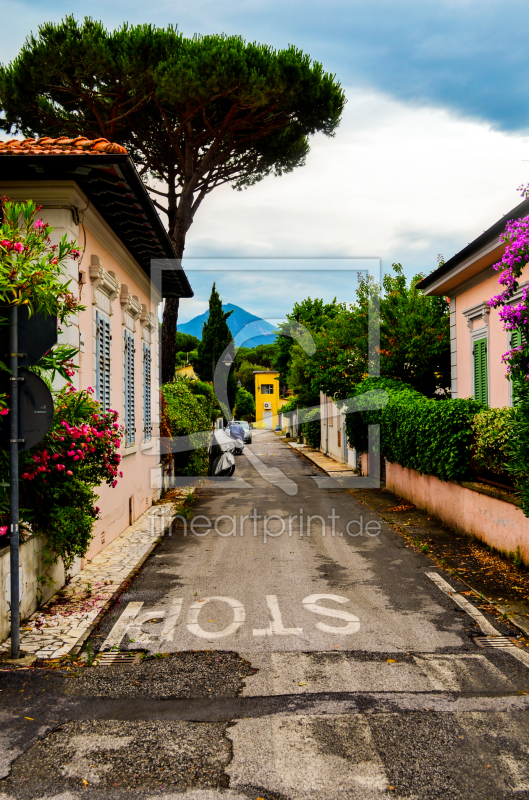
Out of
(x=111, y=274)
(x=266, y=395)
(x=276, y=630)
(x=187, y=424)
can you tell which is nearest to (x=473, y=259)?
(x=111, y=274)

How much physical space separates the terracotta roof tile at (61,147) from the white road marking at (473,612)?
631 cm

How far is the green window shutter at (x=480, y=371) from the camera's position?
12320 millimetres

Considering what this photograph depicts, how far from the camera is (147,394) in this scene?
46.0 feet

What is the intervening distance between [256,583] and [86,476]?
2.43 m

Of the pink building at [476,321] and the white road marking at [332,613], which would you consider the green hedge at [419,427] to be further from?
the white road marking at [332,613]

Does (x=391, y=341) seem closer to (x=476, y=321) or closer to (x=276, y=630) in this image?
(x=476, y=321)

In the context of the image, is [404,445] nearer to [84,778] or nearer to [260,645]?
[260,645]

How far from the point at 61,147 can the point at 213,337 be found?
115 feet

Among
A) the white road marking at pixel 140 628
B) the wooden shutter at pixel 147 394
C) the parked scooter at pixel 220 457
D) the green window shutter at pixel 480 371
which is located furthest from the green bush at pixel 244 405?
the white road marking at pixel 140 628

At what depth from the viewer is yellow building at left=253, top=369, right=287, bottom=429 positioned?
241 ft

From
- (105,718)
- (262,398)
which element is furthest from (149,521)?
(262,398)

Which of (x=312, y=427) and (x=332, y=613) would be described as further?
(x=312, y=427)

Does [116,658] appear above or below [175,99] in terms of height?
below

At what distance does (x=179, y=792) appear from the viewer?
3061mm
